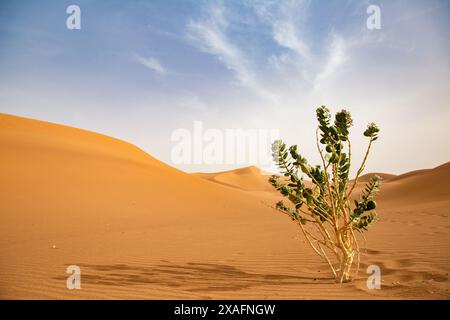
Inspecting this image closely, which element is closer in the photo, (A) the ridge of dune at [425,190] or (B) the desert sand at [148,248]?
(B) the desert sand at [148,248]

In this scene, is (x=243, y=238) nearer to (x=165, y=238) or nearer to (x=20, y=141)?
(x=165, y=238)

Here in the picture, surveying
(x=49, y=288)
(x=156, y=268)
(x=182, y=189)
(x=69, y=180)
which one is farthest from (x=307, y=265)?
(x=182, y=189)

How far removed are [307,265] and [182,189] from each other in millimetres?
18484

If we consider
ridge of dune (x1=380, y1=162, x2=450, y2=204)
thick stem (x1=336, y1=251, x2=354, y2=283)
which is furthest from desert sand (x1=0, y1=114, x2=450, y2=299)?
ridge of dune (x1=380, y1=162, x2=450, y2=204)

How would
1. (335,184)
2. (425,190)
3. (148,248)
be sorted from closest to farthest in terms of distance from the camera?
(335,184), (148,248), (425,190)

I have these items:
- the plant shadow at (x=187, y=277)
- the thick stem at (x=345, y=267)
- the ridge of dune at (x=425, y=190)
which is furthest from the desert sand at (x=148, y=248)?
the ridge of dune at (x=425, y=190)

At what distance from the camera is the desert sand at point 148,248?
4035mm

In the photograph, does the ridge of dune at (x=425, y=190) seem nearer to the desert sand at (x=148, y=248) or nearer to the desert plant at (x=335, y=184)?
the desert sand at (x=148, y=248)

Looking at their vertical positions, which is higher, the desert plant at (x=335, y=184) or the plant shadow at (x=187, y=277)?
the desert plant at (x=335, y=184)

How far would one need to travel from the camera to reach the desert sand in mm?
4035

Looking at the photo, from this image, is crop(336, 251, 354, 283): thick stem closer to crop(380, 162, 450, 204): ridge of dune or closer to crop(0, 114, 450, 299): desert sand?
crop(0, 114, 450, 299): desert sand

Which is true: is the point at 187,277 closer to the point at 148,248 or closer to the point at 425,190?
the point at 148,248

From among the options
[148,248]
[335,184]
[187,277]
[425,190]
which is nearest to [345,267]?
[335,184]

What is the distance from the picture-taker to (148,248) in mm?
7766
